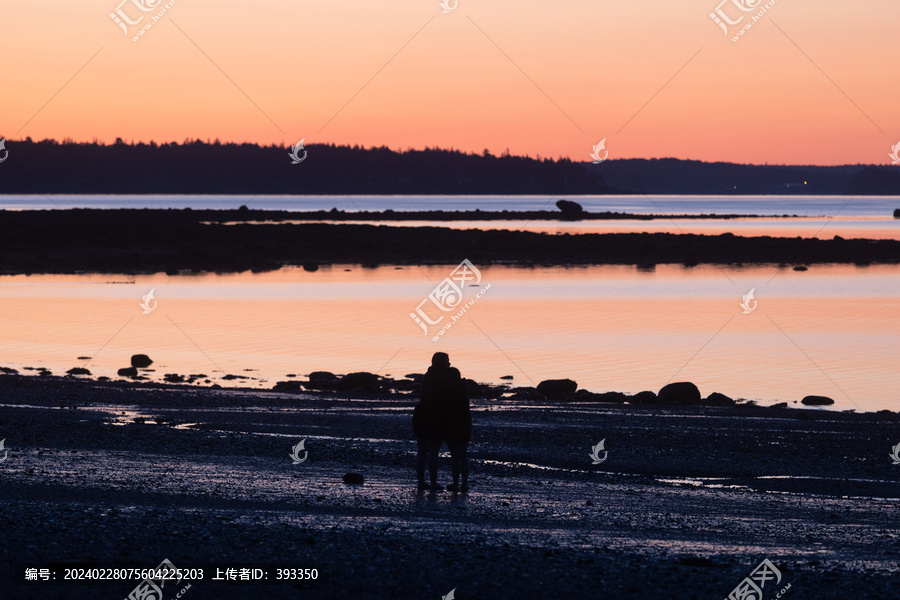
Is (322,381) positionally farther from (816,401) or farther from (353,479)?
(353,479)

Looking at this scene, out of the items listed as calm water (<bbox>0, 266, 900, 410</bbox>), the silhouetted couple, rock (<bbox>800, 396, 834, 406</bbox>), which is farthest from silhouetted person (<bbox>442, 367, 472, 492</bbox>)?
calm water (<bbox>0, 266, 900, 410</bbox>)

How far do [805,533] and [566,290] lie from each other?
1515 inches

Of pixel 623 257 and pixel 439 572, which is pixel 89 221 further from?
pixel 439 572

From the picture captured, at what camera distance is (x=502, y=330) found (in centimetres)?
3434

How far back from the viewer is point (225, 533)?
31.8 feet

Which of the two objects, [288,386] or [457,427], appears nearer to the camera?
[457,427]

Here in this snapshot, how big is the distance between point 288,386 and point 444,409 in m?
10.8

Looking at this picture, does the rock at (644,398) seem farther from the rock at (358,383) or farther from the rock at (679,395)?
the rock at (358,383)

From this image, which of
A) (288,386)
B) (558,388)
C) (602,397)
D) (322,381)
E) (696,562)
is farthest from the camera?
Result: (322,381)

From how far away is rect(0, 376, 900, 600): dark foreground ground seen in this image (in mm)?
8789

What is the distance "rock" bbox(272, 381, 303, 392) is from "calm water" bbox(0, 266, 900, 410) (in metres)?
1.51

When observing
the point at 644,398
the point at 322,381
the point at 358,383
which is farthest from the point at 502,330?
the point at 644,398

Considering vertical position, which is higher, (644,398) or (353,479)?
(644,398)

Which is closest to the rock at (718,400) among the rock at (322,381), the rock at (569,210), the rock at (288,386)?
the rock at (322,381)
